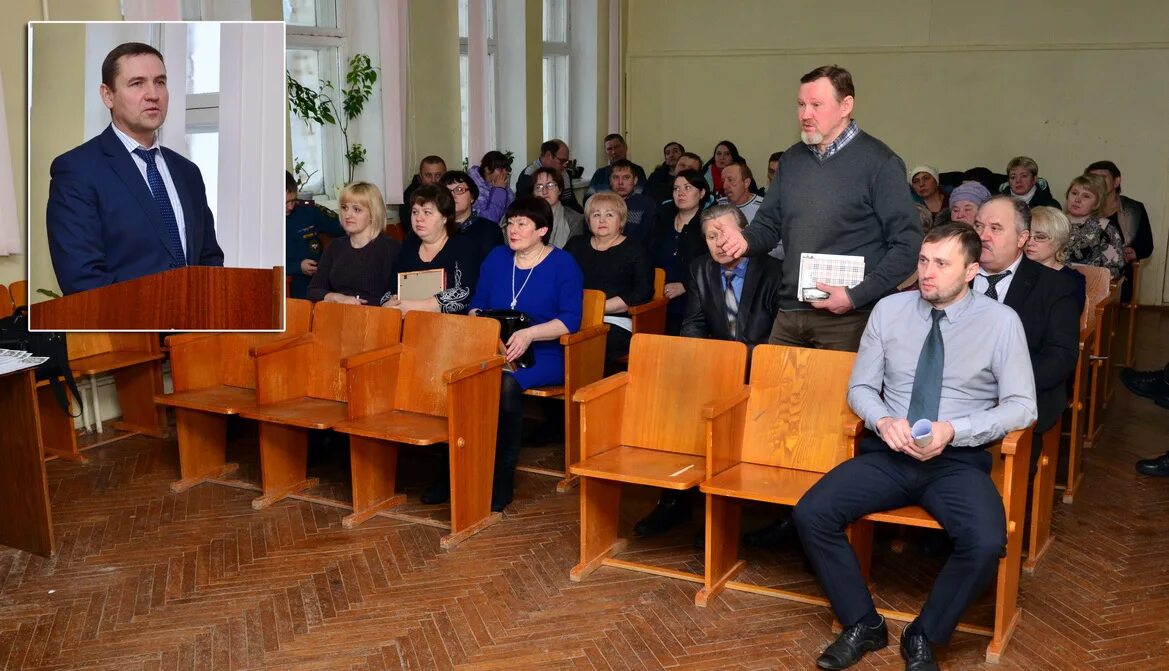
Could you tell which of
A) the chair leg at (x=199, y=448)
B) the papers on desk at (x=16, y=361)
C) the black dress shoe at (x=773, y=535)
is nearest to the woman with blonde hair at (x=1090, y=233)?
the black dress shoe at (x=773, y=535)

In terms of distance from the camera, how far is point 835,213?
372cm

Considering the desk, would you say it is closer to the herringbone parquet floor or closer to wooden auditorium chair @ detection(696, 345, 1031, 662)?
the herringbone parquet floor

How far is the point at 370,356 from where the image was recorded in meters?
4.52

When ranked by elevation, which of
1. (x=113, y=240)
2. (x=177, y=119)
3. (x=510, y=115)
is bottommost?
(x=113, y=240)

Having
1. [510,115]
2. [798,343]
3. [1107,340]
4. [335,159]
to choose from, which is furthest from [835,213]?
[510,115]

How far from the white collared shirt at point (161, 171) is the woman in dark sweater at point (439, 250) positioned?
98.6 inches

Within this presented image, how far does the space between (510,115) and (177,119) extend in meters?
8.19

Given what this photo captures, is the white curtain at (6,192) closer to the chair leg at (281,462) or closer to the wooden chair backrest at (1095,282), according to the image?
the chair leg at (281,462)

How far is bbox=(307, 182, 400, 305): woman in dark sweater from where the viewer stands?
547 cm

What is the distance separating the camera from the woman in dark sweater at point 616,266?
5594 millimetres

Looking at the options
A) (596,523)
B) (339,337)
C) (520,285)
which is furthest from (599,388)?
(339,337)

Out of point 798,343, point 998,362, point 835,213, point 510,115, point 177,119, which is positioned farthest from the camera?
point 510,115

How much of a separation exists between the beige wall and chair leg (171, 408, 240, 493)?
8114mm

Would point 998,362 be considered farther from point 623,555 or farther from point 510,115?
point 510,115
